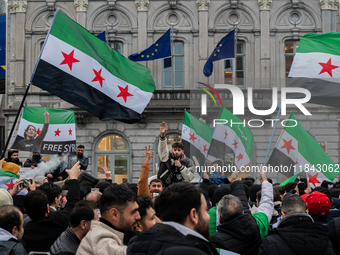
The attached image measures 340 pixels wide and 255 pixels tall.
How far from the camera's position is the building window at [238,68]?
2503cm

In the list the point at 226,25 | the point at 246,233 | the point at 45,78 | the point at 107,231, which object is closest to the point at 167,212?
the point at 107,231

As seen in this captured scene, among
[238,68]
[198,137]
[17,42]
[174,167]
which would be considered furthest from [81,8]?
[174,167]

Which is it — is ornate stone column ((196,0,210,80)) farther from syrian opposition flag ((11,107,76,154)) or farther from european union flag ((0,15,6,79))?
european union flag ((0,15,6,79))

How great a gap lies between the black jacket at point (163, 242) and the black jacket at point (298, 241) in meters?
1.78

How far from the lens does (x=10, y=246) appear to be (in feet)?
12.8

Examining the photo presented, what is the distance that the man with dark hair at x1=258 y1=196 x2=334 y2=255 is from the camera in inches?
173

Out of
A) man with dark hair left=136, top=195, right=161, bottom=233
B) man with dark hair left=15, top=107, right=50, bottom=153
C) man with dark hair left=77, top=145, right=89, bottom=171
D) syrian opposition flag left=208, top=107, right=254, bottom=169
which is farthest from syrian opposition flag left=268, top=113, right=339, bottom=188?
man with dark hair left=15, top=107, right=50, bottom=153

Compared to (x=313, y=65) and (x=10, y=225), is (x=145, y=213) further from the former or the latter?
(x=313, y=65)

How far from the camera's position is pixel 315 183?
10.3 m

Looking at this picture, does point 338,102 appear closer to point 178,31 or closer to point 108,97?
point 108,97

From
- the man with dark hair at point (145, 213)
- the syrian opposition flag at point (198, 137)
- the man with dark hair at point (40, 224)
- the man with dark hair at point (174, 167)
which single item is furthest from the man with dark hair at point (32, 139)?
the man with dark hair at point (145, 213)

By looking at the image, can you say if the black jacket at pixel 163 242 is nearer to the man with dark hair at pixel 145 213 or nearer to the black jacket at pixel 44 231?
the man with dark hair at pixel 145 213

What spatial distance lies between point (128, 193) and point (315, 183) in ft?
23.8

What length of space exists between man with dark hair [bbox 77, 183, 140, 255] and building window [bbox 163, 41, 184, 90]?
21.0 metres
